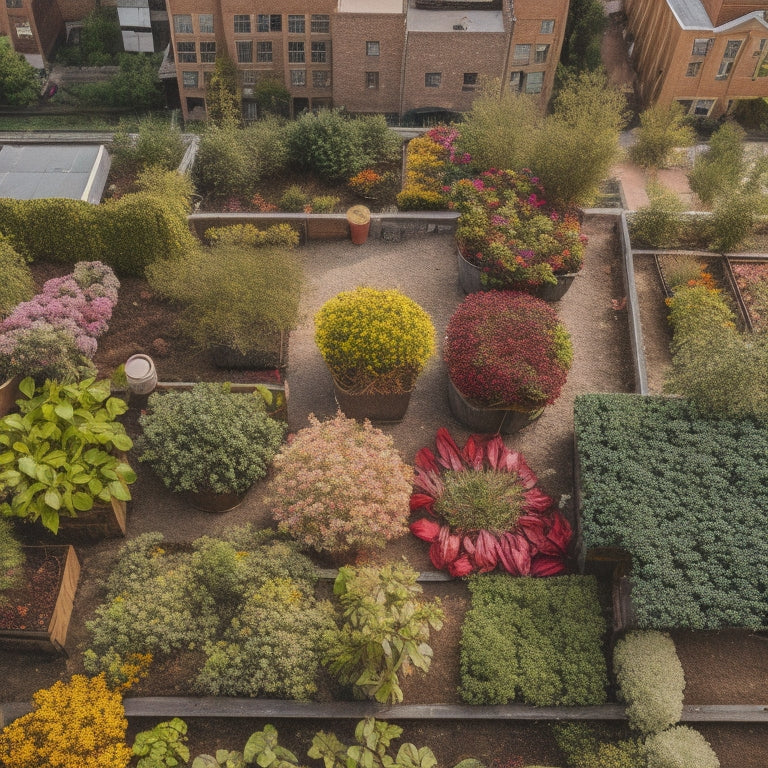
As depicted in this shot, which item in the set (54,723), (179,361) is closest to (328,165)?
(179,361)

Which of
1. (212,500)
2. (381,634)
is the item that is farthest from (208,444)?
(381,634)

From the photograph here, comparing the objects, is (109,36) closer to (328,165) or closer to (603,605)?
(328,165)

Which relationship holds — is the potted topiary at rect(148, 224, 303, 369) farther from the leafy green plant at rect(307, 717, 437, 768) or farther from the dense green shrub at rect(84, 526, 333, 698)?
the leafy green plant at rect(307, 717, 437, 768)

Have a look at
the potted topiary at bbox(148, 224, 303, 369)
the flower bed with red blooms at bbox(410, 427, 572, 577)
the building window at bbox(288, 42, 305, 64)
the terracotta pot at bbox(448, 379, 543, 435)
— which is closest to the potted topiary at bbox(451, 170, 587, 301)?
the terracotta pot at bbox(448, 379, 543, 435)

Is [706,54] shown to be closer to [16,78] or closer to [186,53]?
[186,53]

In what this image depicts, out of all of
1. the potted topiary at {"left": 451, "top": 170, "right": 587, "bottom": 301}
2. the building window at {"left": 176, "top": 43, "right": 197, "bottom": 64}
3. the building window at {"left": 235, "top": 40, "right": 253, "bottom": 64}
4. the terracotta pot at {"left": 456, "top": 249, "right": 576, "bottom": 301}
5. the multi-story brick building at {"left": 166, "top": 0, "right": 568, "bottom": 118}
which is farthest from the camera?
the building window at {"left": 176, "top": 43, "right": 197, "bottom": 64}
